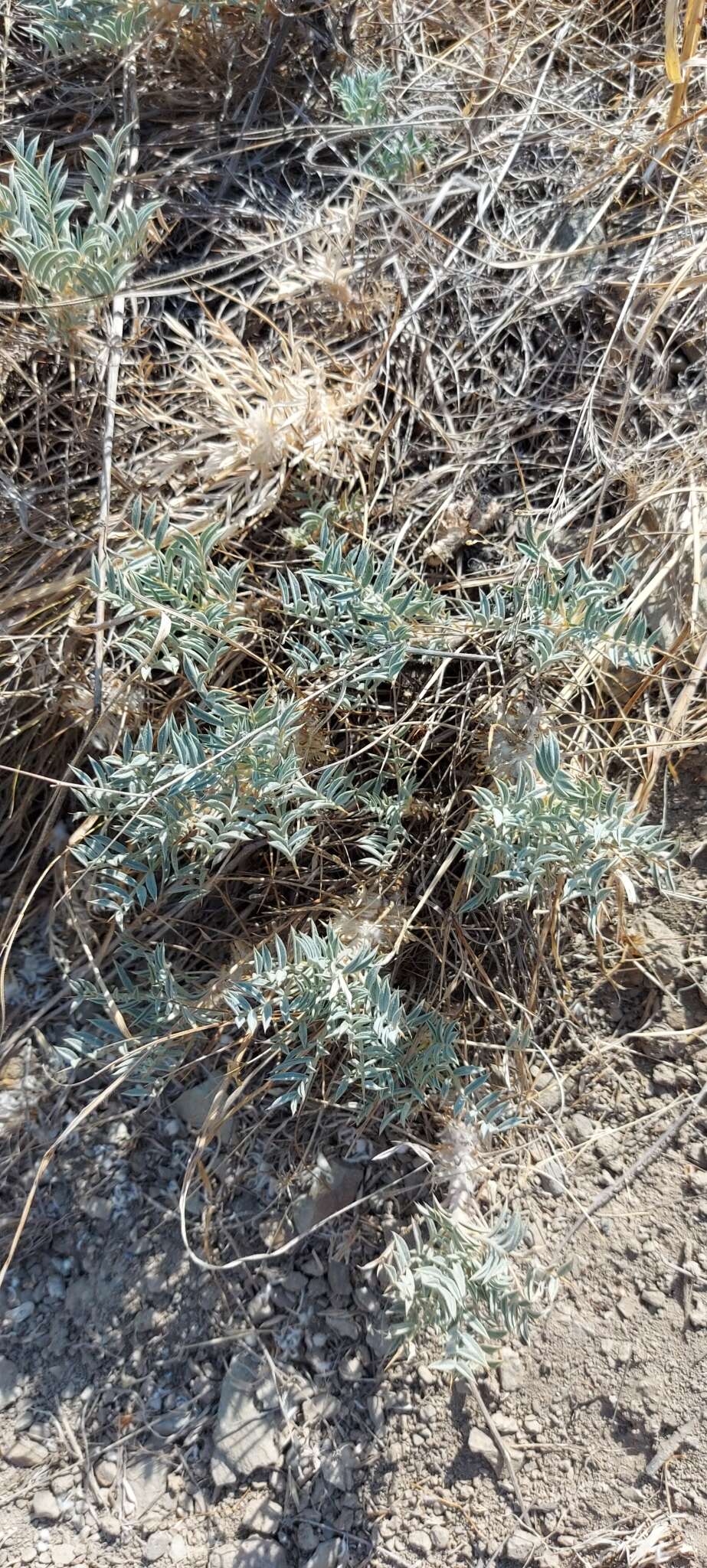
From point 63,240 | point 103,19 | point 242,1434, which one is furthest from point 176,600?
point 242,1434

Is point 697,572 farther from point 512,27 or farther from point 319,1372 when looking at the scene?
point 319,1372

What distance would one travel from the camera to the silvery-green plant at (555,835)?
4.64 feet

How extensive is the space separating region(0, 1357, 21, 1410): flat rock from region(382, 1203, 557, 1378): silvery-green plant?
0.64 meters

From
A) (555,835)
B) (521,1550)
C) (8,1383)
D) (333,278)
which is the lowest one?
(521,1550)

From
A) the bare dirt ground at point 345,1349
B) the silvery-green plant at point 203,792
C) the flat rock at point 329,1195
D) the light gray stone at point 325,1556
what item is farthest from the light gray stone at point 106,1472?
the silvery-green plant at point 203,792

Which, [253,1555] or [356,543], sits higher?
[356,543]

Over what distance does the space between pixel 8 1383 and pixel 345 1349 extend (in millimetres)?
556

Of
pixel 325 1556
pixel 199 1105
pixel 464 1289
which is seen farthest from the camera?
pixel 199 1105

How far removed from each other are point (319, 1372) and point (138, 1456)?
31cm

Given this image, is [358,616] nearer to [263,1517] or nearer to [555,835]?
[555,835]

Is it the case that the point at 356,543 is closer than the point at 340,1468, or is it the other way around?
the point at 340,1468

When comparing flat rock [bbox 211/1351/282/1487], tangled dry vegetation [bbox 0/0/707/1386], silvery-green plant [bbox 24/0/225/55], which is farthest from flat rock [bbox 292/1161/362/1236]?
silvery-green plant [bbox 24/0/225/55]

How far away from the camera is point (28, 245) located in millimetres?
1493

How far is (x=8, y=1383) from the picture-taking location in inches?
64.1
